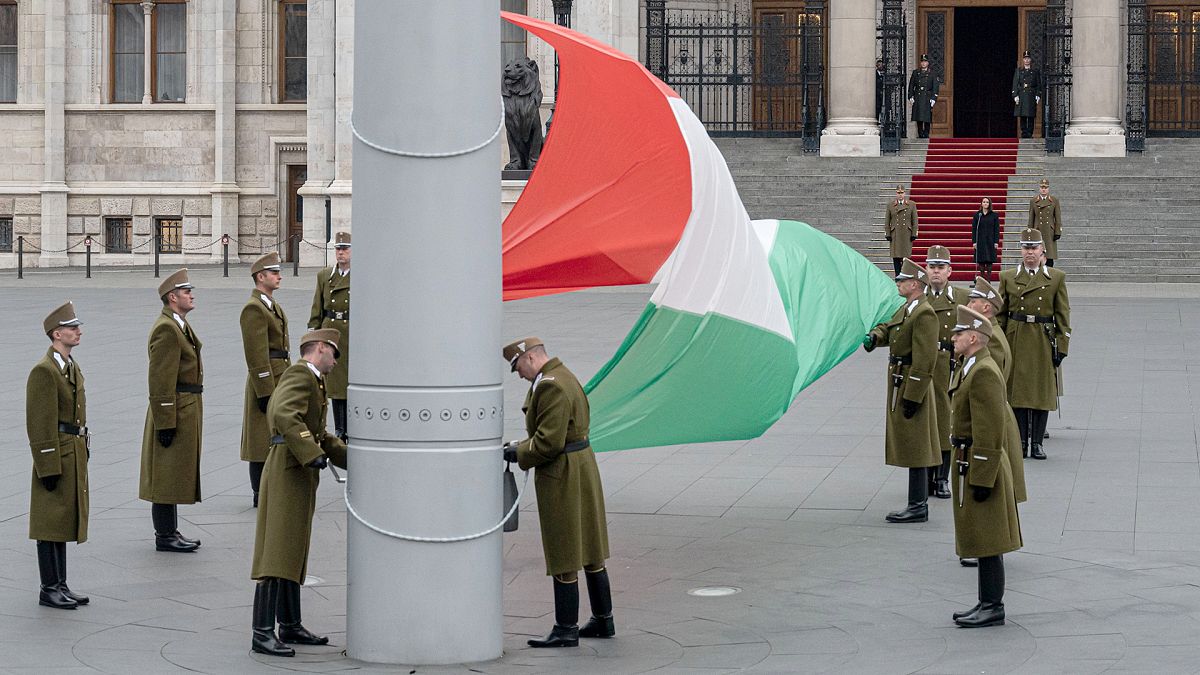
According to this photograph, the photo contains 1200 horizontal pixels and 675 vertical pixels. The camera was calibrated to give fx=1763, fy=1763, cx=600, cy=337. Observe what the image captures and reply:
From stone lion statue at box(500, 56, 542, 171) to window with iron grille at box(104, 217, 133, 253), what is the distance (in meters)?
14.0

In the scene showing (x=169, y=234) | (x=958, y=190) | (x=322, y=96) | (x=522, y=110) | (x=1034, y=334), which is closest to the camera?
(x=1034, y=334)

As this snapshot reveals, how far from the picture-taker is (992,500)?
9156mm

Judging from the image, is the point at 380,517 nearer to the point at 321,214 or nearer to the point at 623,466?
the point at 623,466

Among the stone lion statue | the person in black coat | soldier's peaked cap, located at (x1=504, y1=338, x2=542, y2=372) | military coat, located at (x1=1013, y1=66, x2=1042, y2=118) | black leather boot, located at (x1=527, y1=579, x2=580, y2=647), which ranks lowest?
black leather boot, located at (x1=527, y1=579, x2=580, y2=647)

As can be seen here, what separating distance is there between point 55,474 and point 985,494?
195 inches

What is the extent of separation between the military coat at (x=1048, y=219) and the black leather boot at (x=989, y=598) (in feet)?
65.2

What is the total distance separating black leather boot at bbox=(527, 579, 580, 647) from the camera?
28.8ft

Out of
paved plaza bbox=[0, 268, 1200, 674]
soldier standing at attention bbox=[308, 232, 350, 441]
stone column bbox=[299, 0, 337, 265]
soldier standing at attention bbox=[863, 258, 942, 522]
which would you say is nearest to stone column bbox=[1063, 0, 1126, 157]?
stone column bbox=[299, 0, 337, 265]

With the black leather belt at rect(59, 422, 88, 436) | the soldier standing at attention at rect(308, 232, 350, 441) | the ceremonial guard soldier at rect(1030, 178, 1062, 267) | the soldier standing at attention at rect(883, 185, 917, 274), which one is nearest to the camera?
the black leather belt at rect(59, 422, 88, 436)

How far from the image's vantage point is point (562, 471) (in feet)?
29.0

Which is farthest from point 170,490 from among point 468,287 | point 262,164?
point 262,164

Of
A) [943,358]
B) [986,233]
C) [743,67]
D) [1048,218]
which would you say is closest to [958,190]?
[1048,218]

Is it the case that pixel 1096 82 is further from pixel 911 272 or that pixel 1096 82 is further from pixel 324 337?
pixel 324 337

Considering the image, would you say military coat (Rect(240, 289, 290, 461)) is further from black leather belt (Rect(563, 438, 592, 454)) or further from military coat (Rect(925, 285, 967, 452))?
military coat (Rect(925, 285, 967, 452))
